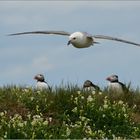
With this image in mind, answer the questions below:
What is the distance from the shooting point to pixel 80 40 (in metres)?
23.8

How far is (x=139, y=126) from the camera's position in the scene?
14602 millimetres

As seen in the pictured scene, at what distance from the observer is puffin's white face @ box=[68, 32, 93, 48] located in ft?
77.9

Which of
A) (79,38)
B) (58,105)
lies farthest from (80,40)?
(58,105)

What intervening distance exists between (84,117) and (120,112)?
3.47 feet

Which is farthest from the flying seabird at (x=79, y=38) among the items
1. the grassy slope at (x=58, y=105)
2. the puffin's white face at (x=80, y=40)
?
the grassy slope at (x=58, y=105)

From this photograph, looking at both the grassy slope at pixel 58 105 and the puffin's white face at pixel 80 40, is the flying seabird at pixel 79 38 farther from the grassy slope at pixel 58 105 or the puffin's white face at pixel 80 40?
the grassy slope at pixel 58 105

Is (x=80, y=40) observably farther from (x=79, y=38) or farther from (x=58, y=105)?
(x=58, y=105)

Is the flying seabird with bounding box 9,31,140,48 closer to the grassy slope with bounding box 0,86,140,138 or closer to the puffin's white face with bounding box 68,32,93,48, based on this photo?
the puffin's white face with bounding box 68,32,93,48

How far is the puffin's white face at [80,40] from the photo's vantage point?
77.9 ft

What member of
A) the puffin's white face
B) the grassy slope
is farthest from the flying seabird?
the grassy slope

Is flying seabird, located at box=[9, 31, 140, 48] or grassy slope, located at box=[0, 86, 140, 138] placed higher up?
flying seabird, located at box=[9, 31, 140, 48]

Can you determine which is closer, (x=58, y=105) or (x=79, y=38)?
(x=58, y=105)

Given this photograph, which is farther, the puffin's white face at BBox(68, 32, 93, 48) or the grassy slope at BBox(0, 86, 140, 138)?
the puffin's white face at BBox(68, 32, 93, 48)

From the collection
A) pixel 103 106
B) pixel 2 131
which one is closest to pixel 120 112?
pixel 103 106
